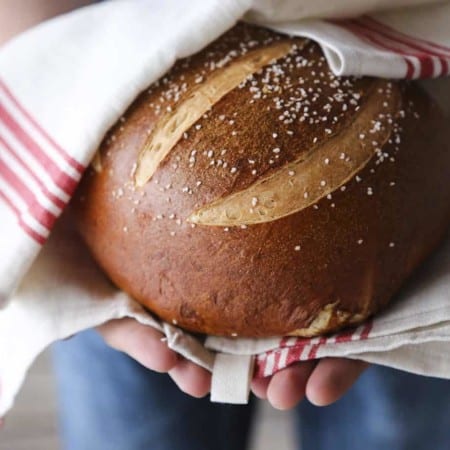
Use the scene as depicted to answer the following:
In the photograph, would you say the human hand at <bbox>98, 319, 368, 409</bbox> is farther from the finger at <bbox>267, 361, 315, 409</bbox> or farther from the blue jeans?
the blue jeans

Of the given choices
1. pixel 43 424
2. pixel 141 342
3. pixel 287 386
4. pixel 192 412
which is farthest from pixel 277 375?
pixel 43 424

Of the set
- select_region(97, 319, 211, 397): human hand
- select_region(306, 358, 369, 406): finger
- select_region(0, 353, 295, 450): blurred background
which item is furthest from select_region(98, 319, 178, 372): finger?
select_region(0, 353, 295, 450): blurred background

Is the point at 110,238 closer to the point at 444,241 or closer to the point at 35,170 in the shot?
the point at 35,170

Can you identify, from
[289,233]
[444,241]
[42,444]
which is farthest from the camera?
[42,444]

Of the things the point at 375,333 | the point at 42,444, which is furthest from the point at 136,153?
the point at 42,444

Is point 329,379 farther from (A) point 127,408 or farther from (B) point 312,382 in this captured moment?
(A) point 127,408

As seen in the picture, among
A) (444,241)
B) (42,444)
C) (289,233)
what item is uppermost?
(289,233)
